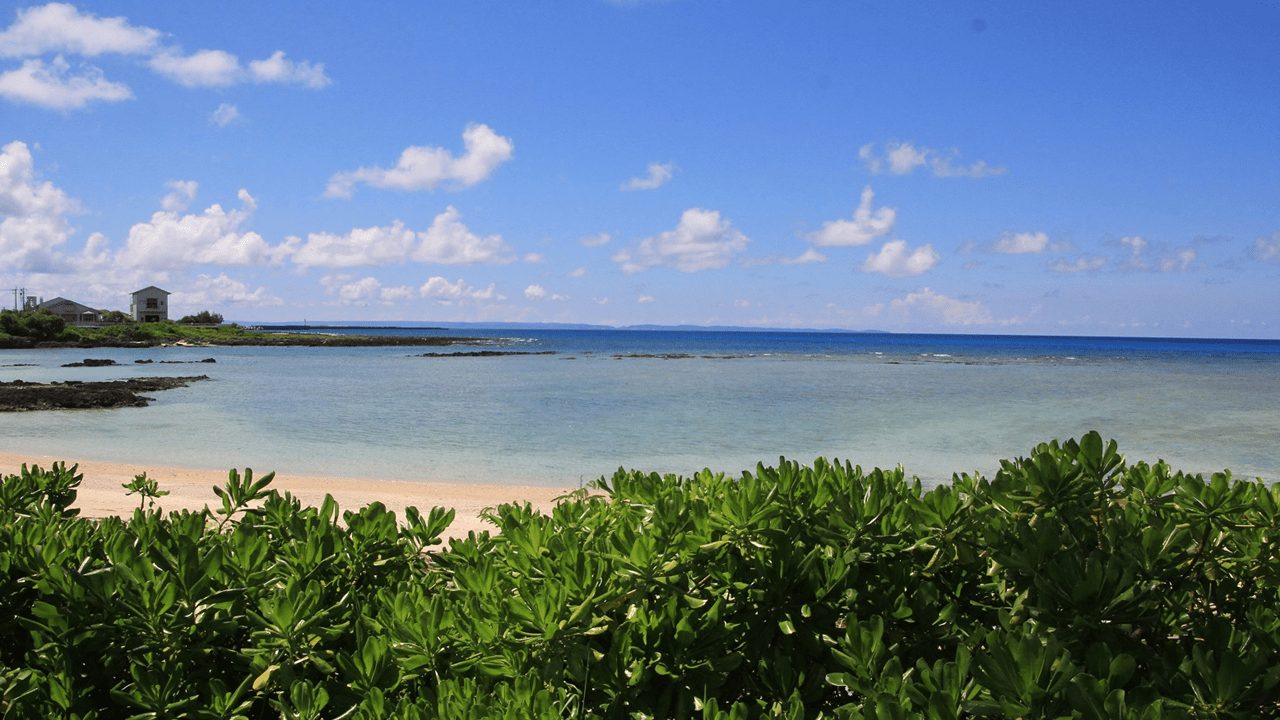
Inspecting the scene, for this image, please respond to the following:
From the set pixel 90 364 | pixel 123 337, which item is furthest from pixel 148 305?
pixel 90 364

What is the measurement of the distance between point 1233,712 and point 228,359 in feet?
206

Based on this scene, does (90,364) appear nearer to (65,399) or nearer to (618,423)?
(65,399)

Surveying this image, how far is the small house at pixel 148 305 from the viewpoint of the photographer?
10375 cm

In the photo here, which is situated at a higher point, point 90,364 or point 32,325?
point 32,325

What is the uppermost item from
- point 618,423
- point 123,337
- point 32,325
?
point 32,325

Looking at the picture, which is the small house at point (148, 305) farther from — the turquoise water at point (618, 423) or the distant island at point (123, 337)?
the turquoise water at point (618, 423)

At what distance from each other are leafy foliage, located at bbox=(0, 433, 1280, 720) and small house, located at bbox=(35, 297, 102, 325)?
116 m

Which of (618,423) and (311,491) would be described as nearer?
(311,491)

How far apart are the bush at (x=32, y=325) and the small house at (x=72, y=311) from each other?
2919 cm

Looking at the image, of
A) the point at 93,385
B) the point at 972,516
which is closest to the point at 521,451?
the point at 972,516

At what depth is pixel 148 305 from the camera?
104125mm

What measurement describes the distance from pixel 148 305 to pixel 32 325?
38.0 meters

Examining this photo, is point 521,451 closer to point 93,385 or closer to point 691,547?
point 691,547

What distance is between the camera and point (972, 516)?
6.15 feet
